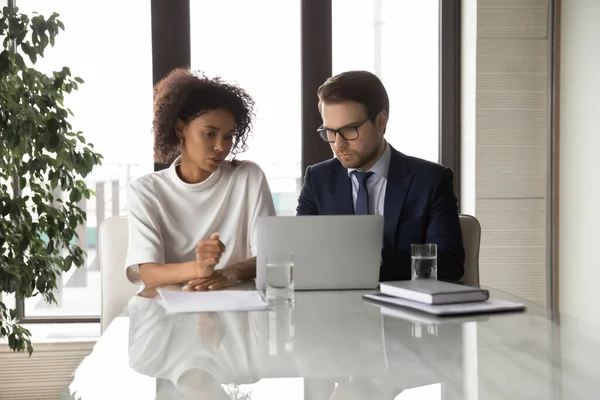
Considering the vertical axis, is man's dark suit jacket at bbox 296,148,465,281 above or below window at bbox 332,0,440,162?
below

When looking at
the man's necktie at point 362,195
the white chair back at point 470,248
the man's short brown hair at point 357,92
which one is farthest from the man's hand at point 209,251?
the white chair back at point 470,248

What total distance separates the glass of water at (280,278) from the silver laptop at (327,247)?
0.07 metres

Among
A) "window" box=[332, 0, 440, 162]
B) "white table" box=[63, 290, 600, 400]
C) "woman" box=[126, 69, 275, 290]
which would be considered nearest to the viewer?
"white table" box=[63, 290, 600, 400]

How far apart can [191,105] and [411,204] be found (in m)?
0.83

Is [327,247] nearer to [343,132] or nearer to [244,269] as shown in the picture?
[244,269]

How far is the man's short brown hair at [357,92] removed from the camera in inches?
100

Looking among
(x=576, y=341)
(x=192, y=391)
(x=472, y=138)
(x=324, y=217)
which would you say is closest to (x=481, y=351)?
(x=576, y=341)

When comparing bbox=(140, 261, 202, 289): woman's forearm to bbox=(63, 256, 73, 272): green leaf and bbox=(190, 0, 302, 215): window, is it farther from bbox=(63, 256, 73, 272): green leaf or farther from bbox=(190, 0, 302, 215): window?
bbox=(190, 0, 302, 215): window

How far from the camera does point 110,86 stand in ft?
11.8

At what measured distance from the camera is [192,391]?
3.23 ft

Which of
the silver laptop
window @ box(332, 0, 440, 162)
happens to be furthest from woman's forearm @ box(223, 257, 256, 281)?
window @ box(332, 0, 440, 162)

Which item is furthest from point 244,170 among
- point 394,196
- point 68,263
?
point 68,263

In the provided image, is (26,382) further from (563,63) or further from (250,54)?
(563,63)

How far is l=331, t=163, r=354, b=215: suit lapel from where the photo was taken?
2.55m
